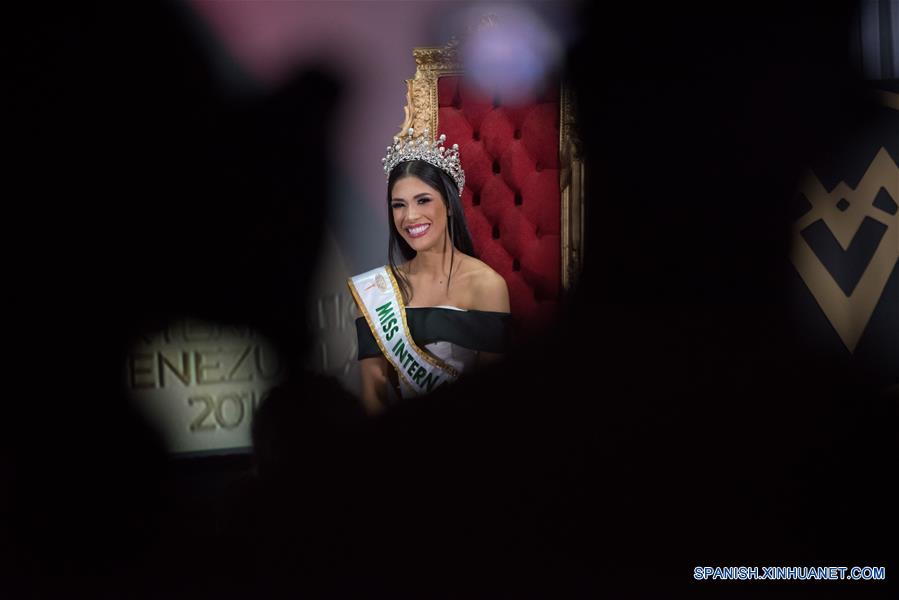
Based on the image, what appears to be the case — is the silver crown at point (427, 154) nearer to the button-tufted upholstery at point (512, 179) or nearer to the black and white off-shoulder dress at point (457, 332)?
the button-tufted upholstery at point (512, 179)

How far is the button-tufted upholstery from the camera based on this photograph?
4.84 ft

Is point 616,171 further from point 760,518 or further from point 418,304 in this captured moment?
point 760,518

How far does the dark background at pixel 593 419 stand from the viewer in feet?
5.01

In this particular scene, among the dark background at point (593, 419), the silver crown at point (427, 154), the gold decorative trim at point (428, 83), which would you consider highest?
the gold decorative trim at point (428, 83)

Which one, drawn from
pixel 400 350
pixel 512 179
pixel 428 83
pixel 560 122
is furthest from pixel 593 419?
pixel 428 83

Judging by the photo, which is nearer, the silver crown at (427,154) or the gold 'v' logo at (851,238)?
the silver crown at (427,154)

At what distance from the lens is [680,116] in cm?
157

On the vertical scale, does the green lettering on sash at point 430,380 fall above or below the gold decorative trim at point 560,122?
below

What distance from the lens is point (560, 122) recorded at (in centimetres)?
149

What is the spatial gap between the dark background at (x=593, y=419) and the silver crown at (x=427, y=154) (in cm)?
28

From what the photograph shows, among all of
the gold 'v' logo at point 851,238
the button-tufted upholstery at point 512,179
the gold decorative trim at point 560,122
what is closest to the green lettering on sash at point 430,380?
the button-tufted upholstery at point 512,179

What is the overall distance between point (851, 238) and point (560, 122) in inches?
31.9

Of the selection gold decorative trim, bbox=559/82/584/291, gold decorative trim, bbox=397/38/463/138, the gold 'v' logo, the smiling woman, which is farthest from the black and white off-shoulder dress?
the gold 'v' logo

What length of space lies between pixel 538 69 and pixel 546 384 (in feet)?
2.58
